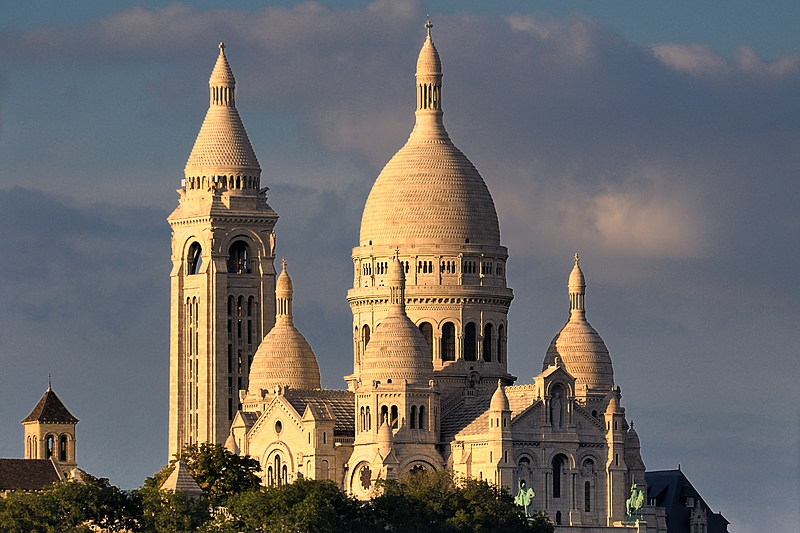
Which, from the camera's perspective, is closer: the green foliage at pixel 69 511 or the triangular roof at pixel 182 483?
the green foliage at pixel 69 511

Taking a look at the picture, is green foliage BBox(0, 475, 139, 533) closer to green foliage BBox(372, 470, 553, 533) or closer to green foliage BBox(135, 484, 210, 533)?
green foliage BBox(135, 484, 210, 533)

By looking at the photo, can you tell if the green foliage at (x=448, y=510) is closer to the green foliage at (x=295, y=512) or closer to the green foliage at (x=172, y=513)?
the green foliage at (x=295, y=512)

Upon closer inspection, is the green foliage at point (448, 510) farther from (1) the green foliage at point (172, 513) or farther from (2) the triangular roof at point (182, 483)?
(1) the green foliage at point (172, 513)

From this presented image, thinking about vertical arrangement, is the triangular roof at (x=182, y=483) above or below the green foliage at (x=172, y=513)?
above

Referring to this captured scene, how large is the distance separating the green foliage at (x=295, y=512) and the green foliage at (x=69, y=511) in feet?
16.4

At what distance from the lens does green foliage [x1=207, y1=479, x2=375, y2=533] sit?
18525 cm

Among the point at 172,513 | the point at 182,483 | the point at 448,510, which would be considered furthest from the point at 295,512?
the point at 448,510

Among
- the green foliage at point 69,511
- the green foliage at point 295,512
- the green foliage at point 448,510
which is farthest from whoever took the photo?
the green foliage at point 448,510

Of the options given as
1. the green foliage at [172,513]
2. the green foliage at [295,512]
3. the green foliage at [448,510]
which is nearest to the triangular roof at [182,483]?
the green foliage at [172,513]

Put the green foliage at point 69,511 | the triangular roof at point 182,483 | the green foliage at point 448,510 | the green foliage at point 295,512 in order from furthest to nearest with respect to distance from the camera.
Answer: the green foliage at point 448,510 < the triangular roof at point 182,483 < the green foliage at point 69,511 < the green foliage at point 295,512

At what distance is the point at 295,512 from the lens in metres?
186

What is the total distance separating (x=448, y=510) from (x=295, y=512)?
11.0 m

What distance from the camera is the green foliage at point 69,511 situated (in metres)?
186

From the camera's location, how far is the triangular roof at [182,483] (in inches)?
7446
